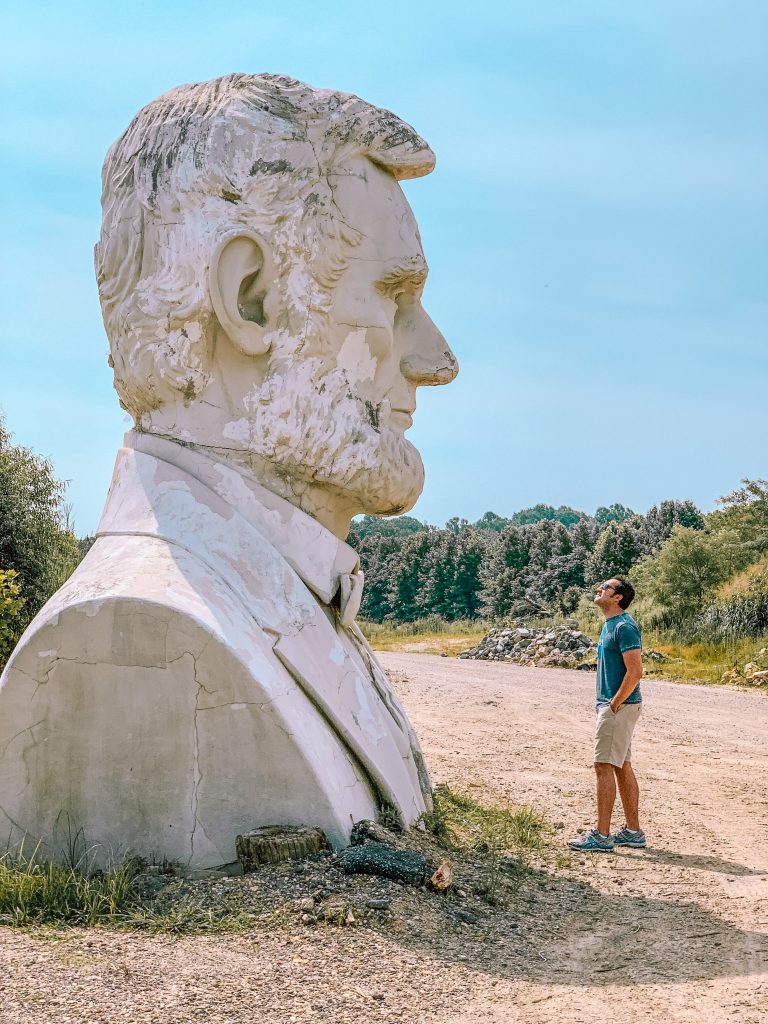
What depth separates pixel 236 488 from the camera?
449 centimetres

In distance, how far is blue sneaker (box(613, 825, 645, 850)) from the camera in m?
5.81

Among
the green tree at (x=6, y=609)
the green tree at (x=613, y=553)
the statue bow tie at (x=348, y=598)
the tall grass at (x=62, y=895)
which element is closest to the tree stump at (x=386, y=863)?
the tall grass at (x=62, y=895)

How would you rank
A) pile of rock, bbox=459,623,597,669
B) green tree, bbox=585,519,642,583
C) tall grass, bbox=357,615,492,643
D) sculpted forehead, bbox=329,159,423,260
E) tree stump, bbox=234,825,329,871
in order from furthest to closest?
green tree, bbox=585,519,642,583
tall grass, bbox=357,615,492,643
pile of rock, bbox=459,623,597,669
sculpted forehead, bbox=329,159,423,260
tree stump, bbox=234,825,329,871

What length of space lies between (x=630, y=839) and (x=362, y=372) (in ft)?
9.68

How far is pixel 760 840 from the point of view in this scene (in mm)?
5930

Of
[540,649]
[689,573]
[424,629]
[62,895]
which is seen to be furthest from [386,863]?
[424,629]

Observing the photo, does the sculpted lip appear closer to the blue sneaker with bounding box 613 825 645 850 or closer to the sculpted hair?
the sculpted hair

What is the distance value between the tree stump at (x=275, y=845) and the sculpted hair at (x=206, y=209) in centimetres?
179

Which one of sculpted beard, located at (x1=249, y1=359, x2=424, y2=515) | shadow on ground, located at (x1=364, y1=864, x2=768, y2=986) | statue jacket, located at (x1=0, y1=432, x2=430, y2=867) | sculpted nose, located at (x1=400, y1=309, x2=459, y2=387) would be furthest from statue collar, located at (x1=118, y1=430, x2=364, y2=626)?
shadow on ground, located at (x1=364, y1=864, x2=768, y2=986)

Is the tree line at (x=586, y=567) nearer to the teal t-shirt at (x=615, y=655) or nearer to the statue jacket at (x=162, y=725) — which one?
the teal t-shirt at (x=615, y=655)

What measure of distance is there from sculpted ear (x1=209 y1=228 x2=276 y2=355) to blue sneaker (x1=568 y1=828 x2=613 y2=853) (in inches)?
119

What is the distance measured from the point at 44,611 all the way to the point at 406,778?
5.43 ft

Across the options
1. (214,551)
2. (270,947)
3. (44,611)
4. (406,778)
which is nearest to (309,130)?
(214,551)

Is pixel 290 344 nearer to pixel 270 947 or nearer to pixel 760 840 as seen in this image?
pixel 270 947
